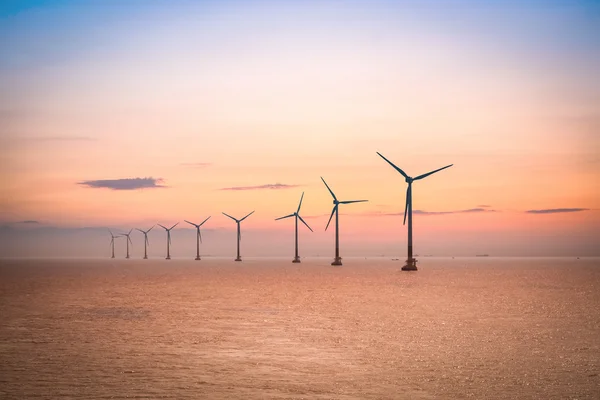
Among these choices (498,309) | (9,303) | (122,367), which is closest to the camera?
(122,367)

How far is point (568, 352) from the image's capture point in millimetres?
28594

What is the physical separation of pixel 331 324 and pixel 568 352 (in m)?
14.9

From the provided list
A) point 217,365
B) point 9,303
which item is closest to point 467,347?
point 217,365

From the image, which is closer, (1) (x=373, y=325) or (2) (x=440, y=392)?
(2) (x=440, y=392)

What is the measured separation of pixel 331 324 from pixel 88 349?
15454mm

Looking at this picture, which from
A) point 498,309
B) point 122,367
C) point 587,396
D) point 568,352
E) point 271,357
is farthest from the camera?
point 498,309

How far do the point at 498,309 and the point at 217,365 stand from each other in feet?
109

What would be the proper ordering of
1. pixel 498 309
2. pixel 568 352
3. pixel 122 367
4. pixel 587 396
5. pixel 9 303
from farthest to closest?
pixel 9 303
pixel 498 309
pixel 568 352
pixel 122 367
pixel 587 396

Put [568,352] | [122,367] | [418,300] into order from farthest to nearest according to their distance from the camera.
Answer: [418,300] → [568,352] → [122,367]

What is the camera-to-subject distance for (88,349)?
29156mm

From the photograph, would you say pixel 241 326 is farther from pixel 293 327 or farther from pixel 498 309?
pixel 498 309

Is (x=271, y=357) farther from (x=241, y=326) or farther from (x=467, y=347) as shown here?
(x=241, y=326)

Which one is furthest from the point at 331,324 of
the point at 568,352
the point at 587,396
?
the point at 587,396

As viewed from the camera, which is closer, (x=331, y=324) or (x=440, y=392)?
(x=440, y=392)
